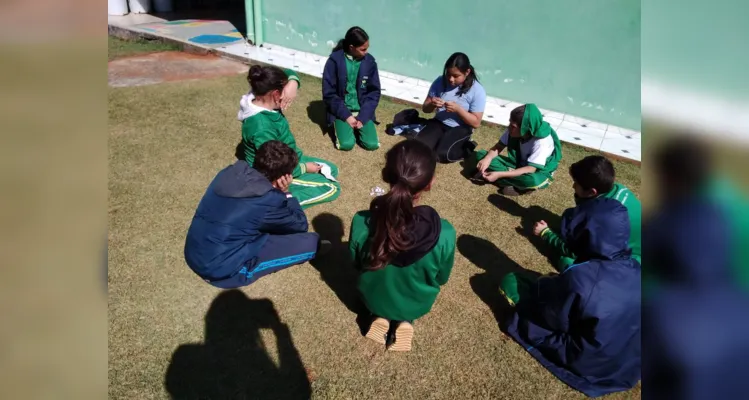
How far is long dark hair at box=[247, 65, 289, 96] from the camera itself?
4.26m

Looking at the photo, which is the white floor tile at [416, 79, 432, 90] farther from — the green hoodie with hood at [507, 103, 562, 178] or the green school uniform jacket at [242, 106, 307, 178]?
the green school uniform jacket at [242, 106, 307, 178]

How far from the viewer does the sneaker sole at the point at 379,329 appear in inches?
126

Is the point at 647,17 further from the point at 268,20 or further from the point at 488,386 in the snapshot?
the point at 268,20

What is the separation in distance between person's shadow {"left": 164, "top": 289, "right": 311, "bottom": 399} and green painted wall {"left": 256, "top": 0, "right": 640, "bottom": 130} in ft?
17.3

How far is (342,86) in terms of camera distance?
570 cm

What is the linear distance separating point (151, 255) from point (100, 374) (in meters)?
3.59

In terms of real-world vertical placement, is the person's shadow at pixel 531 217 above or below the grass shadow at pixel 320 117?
below

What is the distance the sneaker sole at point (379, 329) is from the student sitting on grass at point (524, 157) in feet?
7.35

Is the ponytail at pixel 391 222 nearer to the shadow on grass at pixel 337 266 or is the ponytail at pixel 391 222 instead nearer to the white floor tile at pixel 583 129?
the shadow on grass at pixel 337 266

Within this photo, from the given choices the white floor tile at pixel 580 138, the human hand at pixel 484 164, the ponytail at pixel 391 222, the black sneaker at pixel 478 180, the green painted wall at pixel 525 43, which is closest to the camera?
the ponytail at pixel 391 222

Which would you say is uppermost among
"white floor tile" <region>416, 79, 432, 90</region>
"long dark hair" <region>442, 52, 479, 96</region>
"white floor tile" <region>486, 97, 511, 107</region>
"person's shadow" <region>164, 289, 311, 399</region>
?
"long dark hair" <region>442, 52, 479, 96</region>

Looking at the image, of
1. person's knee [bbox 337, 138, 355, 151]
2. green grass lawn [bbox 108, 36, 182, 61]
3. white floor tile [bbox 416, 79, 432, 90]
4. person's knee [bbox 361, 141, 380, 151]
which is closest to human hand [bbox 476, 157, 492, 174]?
person's knee [bbox 361, 141, 380, 151]

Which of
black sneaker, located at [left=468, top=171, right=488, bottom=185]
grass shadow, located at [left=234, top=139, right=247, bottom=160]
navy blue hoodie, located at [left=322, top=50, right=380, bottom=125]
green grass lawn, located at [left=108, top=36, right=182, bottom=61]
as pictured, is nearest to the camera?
black sneaker, located at [left=468, top=171, right=488, bottom=185]

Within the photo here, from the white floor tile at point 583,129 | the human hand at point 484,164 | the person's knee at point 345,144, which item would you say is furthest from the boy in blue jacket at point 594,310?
the white floor tile at point 583,129
